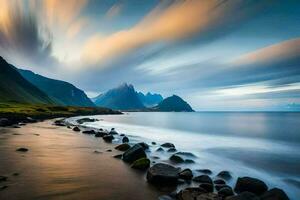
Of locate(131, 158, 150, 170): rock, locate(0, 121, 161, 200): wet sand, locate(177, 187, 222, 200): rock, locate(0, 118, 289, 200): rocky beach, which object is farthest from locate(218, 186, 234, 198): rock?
locate(131, 158, 150, 170): rock

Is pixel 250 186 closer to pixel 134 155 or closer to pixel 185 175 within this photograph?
pixel 185 175

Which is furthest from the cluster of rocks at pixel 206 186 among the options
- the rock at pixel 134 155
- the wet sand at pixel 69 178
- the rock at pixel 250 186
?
the rock at pixel 134 155

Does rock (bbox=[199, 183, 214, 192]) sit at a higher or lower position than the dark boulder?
lower

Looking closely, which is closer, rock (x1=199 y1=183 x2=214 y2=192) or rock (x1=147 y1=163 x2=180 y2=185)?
rock (x1=199 y1=183 x2=214 y2=192)

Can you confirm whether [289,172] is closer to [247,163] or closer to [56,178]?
[247,163]

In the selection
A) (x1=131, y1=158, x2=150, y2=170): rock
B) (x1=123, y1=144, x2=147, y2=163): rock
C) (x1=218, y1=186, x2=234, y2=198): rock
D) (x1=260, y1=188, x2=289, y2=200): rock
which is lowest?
(x1=218, y1=186, x2=234, y2=198): rock

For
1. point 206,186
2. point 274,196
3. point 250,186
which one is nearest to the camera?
point 274,196

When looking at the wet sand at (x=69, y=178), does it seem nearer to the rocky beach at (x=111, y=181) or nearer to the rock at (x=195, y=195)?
the rocky beach at (x=111, y=181)

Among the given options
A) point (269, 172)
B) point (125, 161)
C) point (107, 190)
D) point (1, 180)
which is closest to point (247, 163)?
point (269, 172)

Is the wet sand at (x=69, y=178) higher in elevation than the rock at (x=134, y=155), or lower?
lower

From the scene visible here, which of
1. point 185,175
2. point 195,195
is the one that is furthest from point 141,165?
point 195,195

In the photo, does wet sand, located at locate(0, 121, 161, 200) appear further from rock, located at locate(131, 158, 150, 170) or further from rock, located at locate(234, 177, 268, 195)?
rock, located at locate(234, 177, 268, 195)

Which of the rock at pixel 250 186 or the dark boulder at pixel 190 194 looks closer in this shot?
the dark boulder at pixel 190 194

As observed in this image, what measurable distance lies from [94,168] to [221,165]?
624 inches
